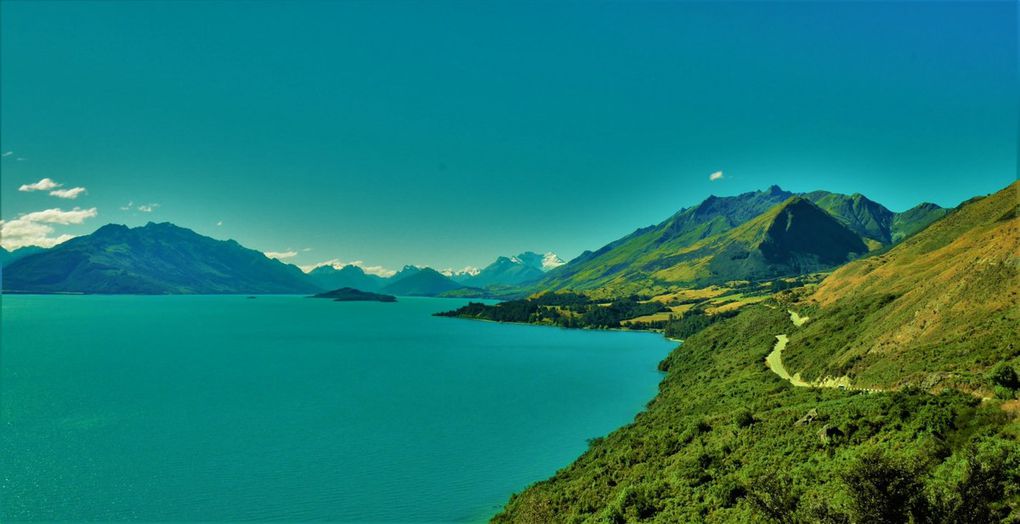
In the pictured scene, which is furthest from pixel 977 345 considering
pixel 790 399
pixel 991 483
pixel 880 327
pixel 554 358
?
pixel 554 358

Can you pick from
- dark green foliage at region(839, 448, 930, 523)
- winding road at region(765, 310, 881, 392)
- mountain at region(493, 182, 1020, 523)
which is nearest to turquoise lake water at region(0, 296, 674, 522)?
mountain at region(493, 182, 1020, 523)

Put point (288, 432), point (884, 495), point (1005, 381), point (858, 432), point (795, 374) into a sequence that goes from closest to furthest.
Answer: point (884, 495), point (1005, 381), point (858, 432), point (795, 374), point (288, 432)

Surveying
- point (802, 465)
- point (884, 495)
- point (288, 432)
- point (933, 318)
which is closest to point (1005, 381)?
point (802, 465)

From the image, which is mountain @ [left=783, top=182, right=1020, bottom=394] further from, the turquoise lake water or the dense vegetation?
the turquoise lake water

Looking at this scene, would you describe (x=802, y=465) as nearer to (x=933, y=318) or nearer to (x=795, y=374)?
(x=933, y=318)

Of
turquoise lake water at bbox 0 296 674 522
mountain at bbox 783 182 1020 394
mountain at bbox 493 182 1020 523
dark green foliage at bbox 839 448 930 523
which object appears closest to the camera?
dark green foliage at bbox 839 448 930 523

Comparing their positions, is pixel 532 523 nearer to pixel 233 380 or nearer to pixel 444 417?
pixel 444 417
